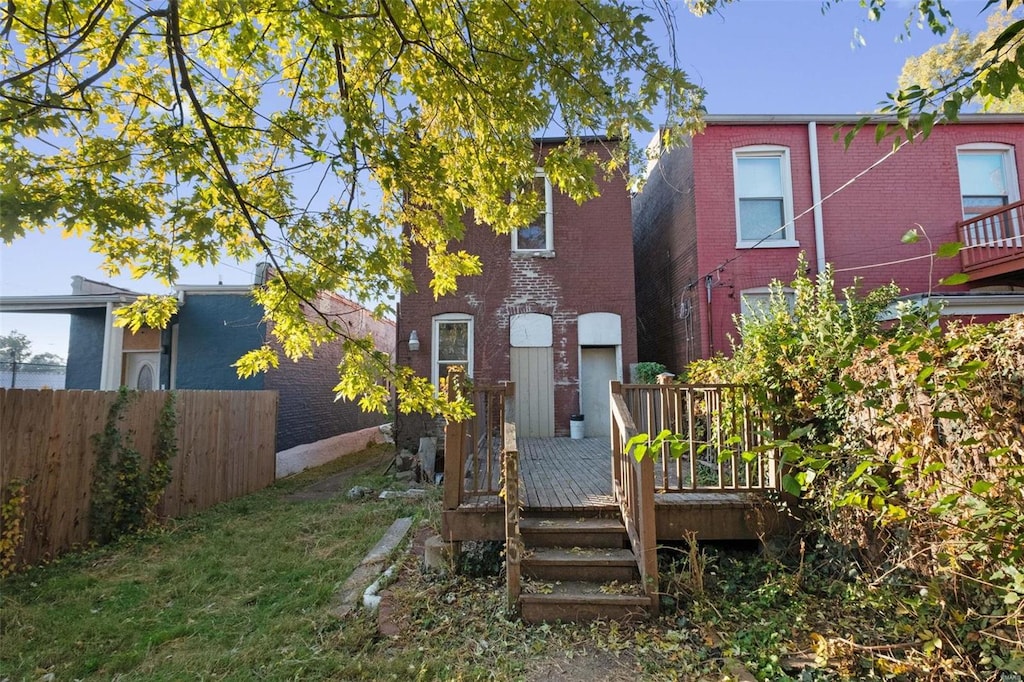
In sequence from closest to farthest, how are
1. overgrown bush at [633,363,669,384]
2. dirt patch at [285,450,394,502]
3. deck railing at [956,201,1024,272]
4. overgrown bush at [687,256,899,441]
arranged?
overgrown bush at [687,256,899,441] < dirt patch at [285,450,394,502] < deck railing at [956,201,1024,272] < overgrown bush at [633,363,669,384]

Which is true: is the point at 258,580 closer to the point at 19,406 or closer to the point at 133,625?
the point at 133,625

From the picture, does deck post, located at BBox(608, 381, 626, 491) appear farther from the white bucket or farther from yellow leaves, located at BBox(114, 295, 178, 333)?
the white bucket

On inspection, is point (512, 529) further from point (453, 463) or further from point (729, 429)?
point (729, 429)

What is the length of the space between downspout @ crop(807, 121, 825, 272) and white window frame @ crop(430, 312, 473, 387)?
263 inches

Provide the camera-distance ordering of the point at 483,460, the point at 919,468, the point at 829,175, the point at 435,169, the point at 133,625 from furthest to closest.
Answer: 1. the point at 829,175
2. the point at 483,460
3. the point at 435,169
4. the point at 133,625
5. the point at 919,468

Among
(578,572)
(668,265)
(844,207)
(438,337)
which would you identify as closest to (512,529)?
(578,572)

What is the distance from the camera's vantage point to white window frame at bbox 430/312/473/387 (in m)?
9.86

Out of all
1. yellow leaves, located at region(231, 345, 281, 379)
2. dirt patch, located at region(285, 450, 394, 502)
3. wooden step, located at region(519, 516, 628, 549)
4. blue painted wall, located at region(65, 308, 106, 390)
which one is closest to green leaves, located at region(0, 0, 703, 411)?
yellow leaves, located at region(231, 345, 281, 379)

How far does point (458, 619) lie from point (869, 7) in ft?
17.1

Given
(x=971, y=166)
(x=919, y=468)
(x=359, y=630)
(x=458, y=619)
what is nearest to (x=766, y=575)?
(x=919, y=468)

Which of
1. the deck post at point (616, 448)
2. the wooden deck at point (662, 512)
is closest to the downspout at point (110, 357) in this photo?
the wooden deck at point (662, 512)

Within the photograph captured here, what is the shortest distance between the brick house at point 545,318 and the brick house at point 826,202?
4.76 ft

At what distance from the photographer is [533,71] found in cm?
425

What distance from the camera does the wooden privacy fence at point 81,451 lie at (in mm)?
4527
